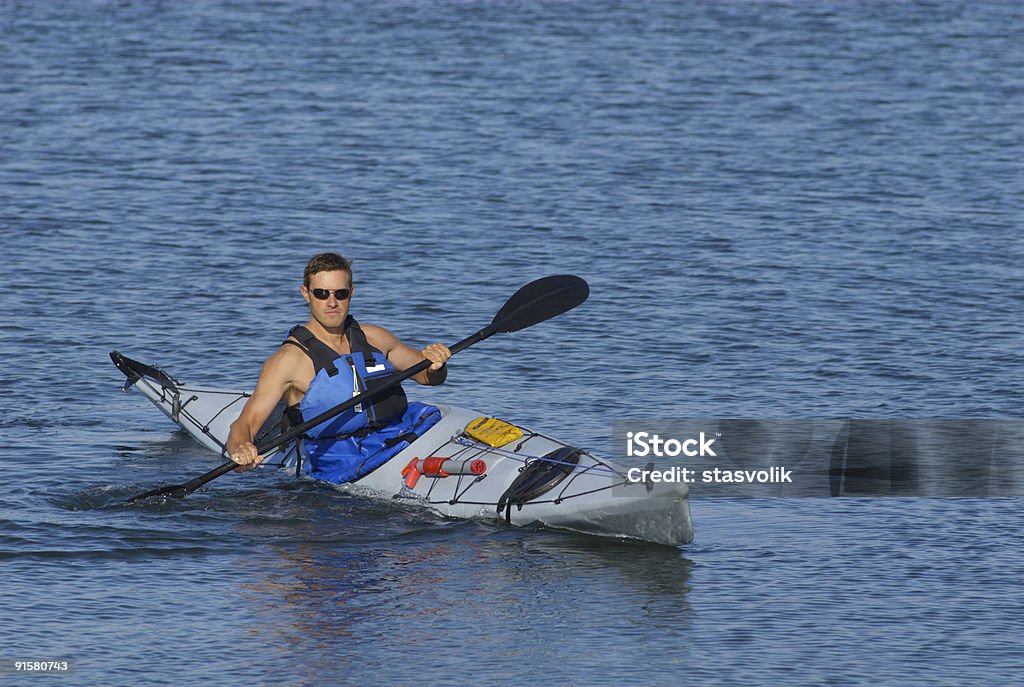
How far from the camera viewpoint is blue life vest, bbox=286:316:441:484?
9.04 m

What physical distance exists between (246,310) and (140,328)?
35.6 inches

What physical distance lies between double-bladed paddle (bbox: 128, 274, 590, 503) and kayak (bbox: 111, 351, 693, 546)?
1.61 feet

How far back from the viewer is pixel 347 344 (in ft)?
30.2

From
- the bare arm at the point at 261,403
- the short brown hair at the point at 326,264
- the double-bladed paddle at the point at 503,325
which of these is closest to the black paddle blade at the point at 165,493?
the double-bladed paddle at the point at 503,325

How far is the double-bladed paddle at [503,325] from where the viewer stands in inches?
352

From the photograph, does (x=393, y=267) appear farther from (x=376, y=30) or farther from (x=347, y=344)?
(x=376, y=30)

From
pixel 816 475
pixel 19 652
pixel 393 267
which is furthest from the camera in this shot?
pixel 393 267

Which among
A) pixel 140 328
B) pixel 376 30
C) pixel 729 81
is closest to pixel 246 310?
pixel 140 328

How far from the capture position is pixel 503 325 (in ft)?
32.3

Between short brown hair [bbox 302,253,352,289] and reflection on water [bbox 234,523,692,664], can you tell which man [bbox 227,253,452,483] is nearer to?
short brown hair [bbox 302,253,352,289]

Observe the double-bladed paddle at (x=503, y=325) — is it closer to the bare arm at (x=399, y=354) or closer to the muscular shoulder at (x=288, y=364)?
the bare arm at (x=399, y=354)

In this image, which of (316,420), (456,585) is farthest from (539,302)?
(456,585)

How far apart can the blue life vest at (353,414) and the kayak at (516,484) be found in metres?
0.07

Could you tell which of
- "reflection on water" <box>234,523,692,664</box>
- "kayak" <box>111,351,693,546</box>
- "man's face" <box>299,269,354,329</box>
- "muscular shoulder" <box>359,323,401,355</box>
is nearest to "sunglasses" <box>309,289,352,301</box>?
"man's face" <box>299,269,354,329</box>
